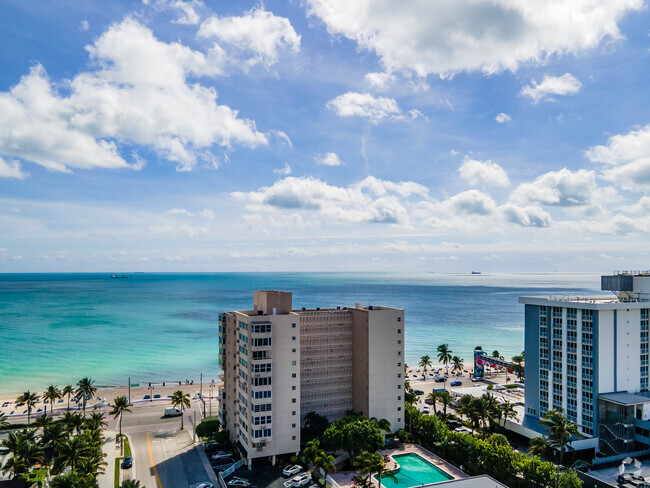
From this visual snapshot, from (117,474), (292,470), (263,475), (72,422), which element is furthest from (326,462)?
(72,422)

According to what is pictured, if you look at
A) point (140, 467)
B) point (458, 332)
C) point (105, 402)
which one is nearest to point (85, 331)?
point (105, 402)

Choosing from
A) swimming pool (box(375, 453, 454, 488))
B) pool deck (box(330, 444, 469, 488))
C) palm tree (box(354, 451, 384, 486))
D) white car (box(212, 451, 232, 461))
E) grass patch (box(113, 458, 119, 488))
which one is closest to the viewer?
palm tree (box(354, 451, 384, 486))

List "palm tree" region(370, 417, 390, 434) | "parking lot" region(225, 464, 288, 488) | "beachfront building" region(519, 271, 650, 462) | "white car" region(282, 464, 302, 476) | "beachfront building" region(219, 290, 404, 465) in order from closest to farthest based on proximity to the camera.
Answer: "parking lot" region(225, 464, 288, 488), "white car" region(282, 464, 302, 476), "beachfront building" region(219, 290, 404, 465), "beachfront building" region(519, 271, 650, 462), "palm tree" region(370, 417, 390, 434)

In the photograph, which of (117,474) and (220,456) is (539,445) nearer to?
(220,456)

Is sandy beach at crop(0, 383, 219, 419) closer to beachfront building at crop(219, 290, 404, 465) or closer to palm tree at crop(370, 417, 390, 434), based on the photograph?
beachfront building at crop(219, 290, 404, 465)

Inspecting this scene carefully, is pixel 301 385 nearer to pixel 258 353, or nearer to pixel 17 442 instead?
pixel 258 353

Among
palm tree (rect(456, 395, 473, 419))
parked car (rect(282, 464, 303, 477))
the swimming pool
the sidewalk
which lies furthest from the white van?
palm tree (rect(456, 395, 473, 419))
